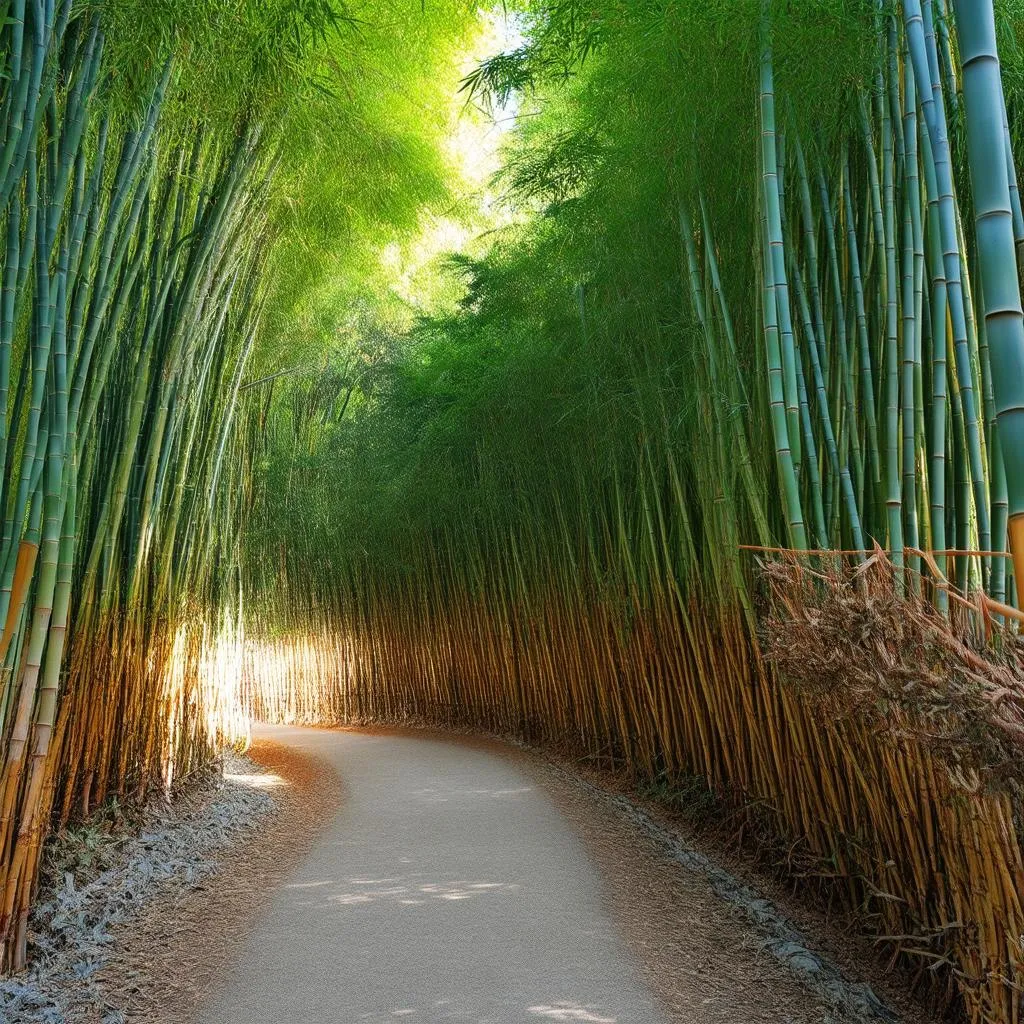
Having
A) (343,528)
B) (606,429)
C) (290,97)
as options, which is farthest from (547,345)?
(343,528)

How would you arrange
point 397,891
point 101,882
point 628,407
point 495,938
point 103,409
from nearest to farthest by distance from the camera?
point 495,938, point 101,882, point 397,891, point 103,409, point 628,407

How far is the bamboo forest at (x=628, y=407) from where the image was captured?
72.3 inches

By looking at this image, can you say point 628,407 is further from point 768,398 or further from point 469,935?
point 469,935

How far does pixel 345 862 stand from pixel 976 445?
2527 millimetres

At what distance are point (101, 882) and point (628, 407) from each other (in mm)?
2880

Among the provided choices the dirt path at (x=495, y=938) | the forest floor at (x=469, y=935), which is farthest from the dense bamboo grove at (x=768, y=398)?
the dirt path at (x=495, y=938)

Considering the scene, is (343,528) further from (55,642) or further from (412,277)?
(55,642)

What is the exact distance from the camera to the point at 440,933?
252cm

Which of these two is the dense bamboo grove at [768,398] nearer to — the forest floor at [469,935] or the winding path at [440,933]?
the forest floor at [469,935]

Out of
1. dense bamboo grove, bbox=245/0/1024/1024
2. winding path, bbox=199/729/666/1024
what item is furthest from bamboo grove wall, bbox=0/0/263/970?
dense bamboo grove, bbox=245/0/1024/1024

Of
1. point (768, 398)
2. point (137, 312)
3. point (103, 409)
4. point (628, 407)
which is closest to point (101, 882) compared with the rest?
point (103, 409)

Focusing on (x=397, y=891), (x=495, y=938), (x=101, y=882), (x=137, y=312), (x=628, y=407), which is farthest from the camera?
(x=628, y=407)

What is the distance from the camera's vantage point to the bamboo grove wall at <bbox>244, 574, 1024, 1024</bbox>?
1.84 m

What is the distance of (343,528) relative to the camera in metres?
8.15
